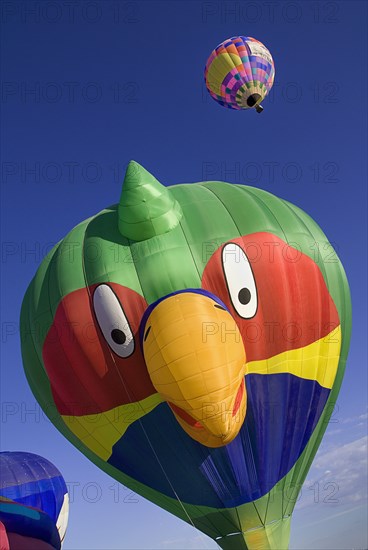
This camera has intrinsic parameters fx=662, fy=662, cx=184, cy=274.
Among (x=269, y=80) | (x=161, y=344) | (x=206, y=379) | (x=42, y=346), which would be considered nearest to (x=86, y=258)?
(x=42, y=346)

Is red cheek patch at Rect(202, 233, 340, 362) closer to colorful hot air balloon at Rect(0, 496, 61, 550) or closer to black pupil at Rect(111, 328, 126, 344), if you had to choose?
black pupil at Rect(111, 328, 126, 344)

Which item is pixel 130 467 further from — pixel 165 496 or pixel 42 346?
pixel 42 346

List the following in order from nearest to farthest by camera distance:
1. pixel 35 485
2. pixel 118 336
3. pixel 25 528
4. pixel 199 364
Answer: pixel 199 364, pixel 118 336, pixel 25 528, pixel 35 485

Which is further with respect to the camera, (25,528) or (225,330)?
(25,528)

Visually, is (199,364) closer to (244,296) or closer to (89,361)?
(244,296)

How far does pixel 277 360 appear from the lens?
1093 centimetres

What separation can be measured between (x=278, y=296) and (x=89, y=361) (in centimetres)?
330

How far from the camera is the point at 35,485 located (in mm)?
15867

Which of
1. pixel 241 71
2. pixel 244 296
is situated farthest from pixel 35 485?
pixel 241 71

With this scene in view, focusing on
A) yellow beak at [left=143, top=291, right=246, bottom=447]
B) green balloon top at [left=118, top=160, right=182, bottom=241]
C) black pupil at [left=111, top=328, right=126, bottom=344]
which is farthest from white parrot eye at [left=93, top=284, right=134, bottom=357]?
green balloon top at [left=118, top=160, right=182, bottom=241]

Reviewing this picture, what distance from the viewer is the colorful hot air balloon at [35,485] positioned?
15422 millimetres

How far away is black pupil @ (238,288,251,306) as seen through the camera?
→ 1063 cm

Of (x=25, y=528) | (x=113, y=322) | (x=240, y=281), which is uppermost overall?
(x=240, y=281)

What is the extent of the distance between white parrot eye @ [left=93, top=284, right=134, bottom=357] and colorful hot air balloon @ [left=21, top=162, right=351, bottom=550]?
0.07 feet
